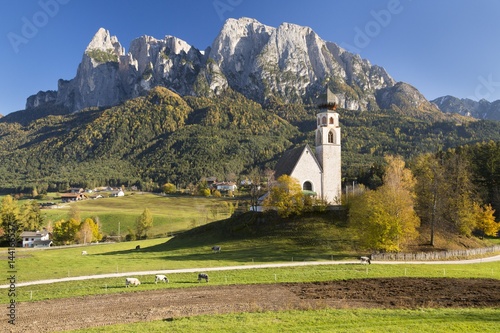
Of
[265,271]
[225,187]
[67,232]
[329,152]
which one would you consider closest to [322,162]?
[329,152]

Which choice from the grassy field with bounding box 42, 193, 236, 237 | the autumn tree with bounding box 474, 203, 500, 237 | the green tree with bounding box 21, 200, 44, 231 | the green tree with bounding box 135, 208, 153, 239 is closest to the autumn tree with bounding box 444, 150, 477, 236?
the autumn tree with bounding box 474, 203, 500, 237

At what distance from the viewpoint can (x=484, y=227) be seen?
60.6 metres

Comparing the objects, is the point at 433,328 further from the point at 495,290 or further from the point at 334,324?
the point at 495,290

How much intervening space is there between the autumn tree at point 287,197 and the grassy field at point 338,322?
36.2 meters

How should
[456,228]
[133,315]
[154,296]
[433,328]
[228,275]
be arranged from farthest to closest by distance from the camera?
[456,228] → [228,275] → [154,296] → [133,315] → [433,328]

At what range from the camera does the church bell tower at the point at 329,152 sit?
6738 centimetres

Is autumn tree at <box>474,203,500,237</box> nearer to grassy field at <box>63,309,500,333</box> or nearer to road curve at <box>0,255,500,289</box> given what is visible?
road curve at <box>0,255,500,289</box>

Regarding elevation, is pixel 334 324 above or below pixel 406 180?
below

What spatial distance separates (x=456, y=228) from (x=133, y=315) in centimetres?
5143

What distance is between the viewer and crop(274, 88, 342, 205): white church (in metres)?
65.5

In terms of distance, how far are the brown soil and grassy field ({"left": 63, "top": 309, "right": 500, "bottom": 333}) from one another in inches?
53.4

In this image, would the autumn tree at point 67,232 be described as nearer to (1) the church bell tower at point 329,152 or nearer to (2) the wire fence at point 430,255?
(1) the church bell tower at point 329,152

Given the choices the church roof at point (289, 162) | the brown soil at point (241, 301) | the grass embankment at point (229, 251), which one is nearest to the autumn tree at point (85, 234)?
the grass embankment at point (229, 251)

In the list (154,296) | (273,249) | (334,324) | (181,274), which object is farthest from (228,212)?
(334,324)
